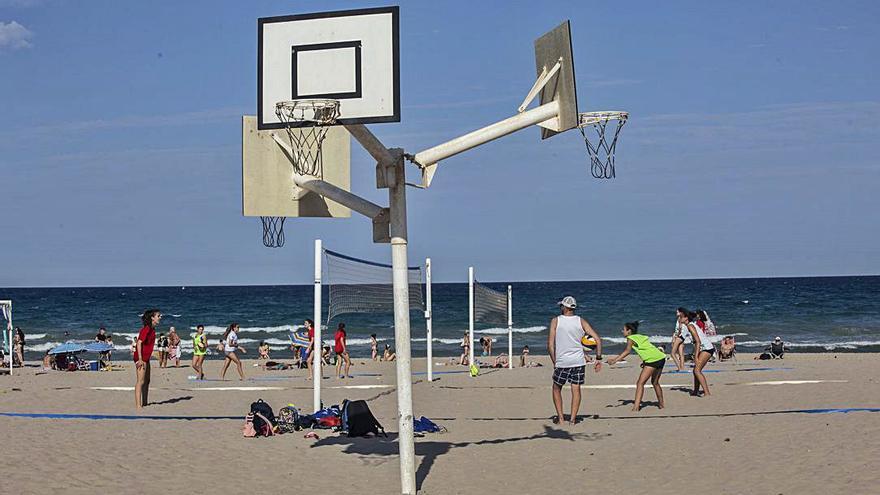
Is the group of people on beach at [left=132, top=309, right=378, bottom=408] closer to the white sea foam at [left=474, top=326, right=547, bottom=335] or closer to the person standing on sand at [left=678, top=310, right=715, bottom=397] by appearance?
the person standing on sand at [left=678, top=310, right=715, bottom=397]

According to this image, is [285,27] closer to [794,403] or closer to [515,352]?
[794,403]

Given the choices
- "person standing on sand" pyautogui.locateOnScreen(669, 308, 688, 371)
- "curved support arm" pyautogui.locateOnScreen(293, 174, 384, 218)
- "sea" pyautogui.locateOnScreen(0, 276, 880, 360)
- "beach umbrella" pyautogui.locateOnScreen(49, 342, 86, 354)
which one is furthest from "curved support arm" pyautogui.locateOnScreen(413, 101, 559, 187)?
"sea" pyautogui.locateOnScreen(0, 276, 880, 360)

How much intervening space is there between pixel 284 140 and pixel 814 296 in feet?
272

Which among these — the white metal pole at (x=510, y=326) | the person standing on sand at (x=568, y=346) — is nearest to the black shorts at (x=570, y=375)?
the person standing on sand at (x=568, y=346)

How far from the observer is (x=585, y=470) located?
9250 millimetres

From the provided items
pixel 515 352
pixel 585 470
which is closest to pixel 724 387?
pixel 585 470

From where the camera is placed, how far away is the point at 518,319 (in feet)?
213

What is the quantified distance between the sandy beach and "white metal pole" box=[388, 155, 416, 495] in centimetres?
52

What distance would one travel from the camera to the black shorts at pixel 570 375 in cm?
1147

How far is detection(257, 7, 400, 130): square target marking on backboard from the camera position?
7602 mm

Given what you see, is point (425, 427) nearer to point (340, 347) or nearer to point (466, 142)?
point (466, 142)

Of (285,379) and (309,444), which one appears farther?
(285,379)

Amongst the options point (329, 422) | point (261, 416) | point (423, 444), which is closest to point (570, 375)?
point (423, 444)

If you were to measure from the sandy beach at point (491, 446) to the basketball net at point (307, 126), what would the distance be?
2.91m
